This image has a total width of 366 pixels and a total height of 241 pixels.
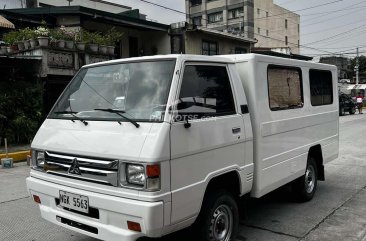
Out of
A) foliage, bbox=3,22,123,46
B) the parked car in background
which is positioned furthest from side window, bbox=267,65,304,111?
the parked car in background

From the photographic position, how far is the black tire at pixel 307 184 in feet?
19.3

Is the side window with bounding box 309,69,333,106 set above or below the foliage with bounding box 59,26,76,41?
below

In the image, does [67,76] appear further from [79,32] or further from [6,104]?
[6,104]

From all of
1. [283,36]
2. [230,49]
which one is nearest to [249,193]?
[230,49]

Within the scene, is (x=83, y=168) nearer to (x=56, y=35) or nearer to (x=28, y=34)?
(x=56, y=35)

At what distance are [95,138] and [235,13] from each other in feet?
210

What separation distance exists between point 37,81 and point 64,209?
9643 mm

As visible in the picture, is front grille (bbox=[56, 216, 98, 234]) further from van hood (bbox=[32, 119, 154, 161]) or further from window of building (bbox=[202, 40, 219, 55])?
window of building (bbox=[202, 40, 219, 55])

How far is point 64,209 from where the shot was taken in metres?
3.69

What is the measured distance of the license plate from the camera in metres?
3.45

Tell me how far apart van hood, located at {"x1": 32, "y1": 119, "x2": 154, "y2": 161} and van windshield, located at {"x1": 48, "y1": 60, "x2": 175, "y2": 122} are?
10 cm

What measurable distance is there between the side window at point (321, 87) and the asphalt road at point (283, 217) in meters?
1.57

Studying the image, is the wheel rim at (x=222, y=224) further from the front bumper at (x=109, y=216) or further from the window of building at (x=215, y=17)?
the window of building at (x=215, y=17)

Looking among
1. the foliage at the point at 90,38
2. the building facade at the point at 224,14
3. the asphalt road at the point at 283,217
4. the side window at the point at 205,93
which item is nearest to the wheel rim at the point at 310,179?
the asphalt road at the point at 283,217
